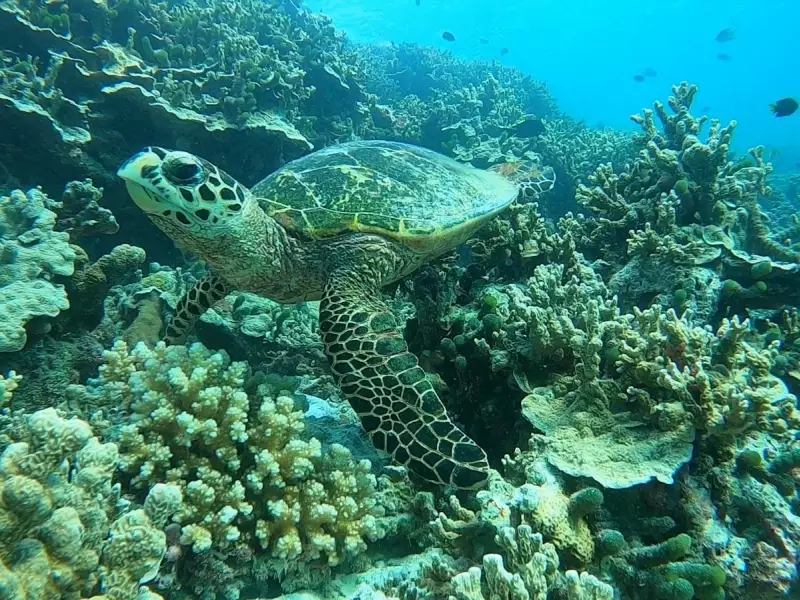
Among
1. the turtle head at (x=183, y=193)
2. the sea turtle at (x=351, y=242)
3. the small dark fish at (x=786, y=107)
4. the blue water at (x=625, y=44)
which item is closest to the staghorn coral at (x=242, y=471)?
the sea turtle at (x=351, y=242)

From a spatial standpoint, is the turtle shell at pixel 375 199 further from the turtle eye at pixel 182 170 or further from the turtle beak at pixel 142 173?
the turtle beak at pixel 142 173

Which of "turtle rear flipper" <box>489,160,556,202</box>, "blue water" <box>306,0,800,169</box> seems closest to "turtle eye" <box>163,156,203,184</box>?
"turtle rear flipper" <box>489,160,556,202</box>

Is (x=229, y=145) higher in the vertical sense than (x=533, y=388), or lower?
lower

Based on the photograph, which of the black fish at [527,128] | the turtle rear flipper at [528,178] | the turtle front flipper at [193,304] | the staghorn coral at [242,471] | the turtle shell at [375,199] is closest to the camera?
the staghorn coral at [242,471]

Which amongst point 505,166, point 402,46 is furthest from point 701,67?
point 505,166

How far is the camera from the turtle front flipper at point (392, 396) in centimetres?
210

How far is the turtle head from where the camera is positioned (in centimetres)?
244

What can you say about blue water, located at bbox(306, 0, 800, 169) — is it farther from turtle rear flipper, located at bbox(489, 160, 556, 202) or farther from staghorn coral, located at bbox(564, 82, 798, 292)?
staghorn coral, located at bbox(564, 82, 798, 292)

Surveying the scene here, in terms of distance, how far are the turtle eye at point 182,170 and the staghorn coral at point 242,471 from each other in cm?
104

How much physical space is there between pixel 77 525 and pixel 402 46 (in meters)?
17.3

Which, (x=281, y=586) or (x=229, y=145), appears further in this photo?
(x=229, y=145)

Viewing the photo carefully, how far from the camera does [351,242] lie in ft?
10.4

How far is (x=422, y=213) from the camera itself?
3352mm

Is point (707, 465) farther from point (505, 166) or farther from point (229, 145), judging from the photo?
point (229, 145)
